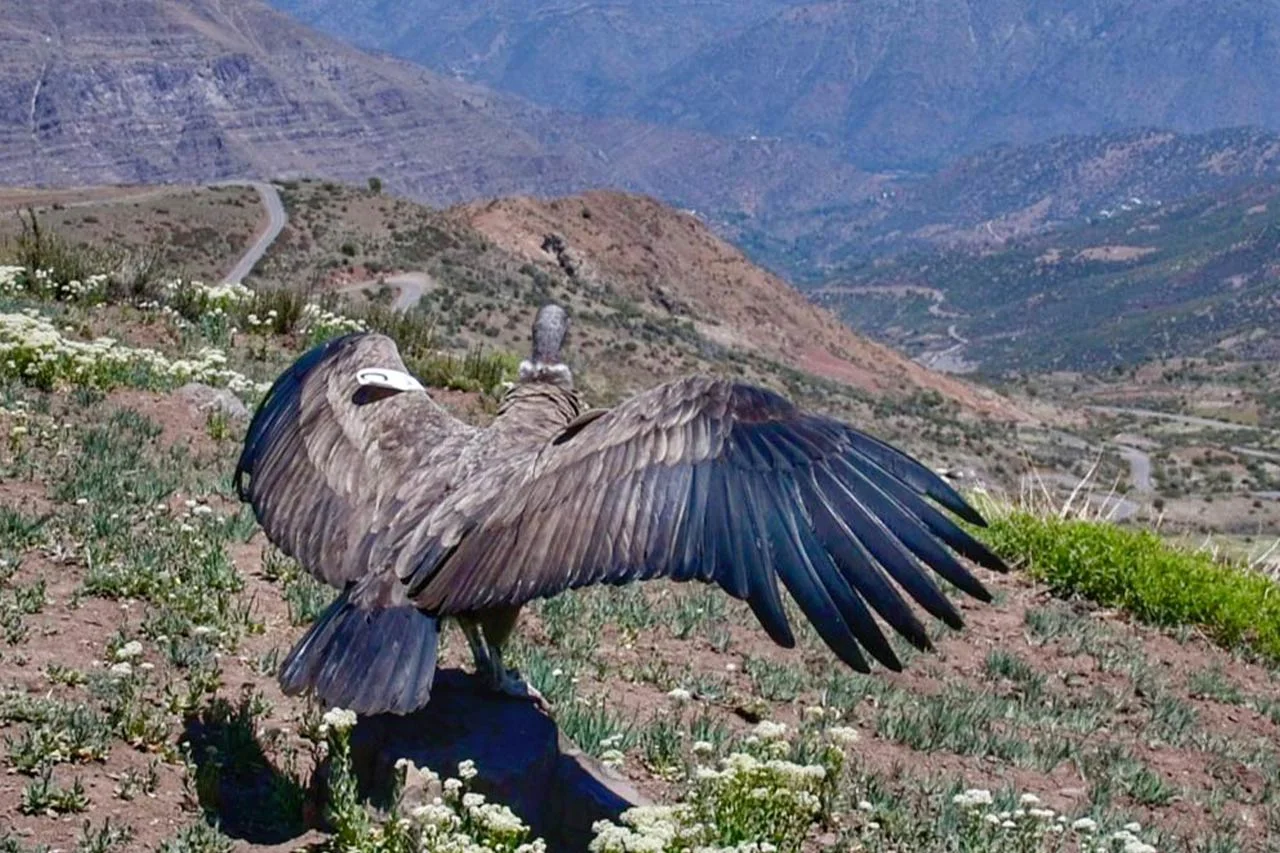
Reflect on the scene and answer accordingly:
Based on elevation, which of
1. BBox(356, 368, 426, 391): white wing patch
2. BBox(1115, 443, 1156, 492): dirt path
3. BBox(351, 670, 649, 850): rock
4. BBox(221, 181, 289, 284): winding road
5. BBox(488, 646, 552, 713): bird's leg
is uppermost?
BBox(356, 368, 426, 391): white wing patch

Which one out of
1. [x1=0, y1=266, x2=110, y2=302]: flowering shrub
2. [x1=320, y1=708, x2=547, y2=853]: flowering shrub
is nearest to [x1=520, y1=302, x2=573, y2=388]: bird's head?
[x1=320, y1=708, x2=547, y2=853]: flowering shrub

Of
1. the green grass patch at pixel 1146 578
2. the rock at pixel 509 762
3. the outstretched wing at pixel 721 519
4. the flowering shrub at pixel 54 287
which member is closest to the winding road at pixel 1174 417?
the green grass patch at pixel 1146 578

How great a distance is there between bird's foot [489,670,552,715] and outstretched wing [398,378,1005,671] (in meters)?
0.75

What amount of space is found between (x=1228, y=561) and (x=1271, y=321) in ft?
540

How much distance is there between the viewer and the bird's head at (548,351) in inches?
174

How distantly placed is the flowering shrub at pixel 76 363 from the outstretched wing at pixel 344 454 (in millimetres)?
3569

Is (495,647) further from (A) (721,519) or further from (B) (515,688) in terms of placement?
(A) (721,519)

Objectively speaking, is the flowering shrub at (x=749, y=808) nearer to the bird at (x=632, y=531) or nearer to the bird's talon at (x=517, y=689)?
the bird at (x=632, y=531)

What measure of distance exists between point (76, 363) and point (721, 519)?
220 inches

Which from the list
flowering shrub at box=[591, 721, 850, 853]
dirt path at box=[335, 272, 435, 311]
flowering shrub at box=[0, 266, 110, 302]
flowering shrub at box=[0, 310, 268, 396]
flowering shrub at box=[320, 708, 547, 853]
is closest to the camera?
flowering shrub at box=[320, 708, 547, 853]

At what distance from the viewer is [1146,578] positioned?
8828mm

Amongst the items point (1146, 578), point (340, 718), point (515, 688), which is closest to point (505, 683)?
point (515, 688)

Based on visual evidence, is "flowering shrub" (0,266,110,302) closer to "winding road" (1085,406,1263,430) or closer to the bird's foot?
the bird's foot

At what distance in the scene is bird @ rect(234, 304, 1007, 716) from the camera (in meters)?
3.30
